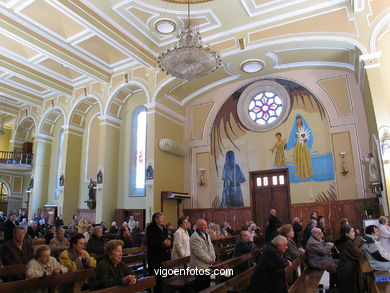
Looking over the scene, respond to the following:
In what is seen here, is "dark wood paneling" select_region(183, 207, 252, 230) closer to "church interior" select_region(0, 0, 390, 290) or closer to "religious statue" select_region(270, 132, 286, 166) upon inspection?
"church interior" select_region(0, 0, 390, 290)

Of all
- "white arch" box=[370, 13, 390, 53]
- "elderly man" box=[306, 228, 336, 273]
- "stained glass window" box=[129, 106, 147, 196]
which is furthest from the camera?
"stained glass window" box=[129, 106, 147, 196]

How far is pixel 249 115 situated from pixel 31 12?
26.2 ft

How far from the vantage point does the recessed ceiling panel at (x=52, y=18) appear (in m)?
9.22

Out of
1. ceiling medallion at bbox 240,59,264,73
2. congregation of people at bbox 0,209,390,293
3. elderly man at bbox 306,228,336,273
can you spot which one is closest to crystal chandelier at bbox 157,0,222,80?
ceiling medallion at bbox 240,59,264,73

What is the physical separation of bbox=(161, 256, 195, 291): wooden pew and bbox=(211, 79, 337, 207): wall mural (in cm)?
695

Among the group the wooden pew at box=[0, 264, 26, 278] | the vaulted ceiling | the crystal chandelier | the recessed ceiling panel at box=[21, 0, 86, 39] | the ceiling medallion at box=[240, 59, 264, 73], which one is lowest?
the wooden pew at box=[0, 264, 26, 278]

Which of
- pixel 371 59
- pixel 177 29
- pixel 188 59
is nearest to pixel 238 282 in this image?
pixel 188 59

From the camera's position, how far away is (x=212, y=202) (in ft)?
39.7

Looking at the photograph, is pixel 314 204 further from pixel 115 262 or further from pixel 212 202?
pixel 115 262

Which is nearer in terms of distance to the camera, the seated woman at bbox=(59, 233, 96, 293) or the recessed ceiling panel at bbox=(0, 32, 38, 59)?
the seated woman at bbox=(59, 233, 96, 293)

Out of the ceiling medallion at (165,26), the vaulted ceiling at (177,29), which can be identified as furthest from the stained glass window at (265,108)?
the ceiling medallion at (165,26)

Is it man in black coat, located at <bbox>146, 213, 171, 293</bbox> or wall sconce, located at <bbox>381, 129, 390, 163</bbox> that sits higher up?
wall sconce, located at <bbox>381, 129, 390, 163</bbox>

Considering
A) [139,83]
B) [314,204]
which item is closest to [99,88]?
[139,83]

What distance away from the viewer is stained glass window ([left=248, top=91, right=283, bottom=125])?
465 inches
